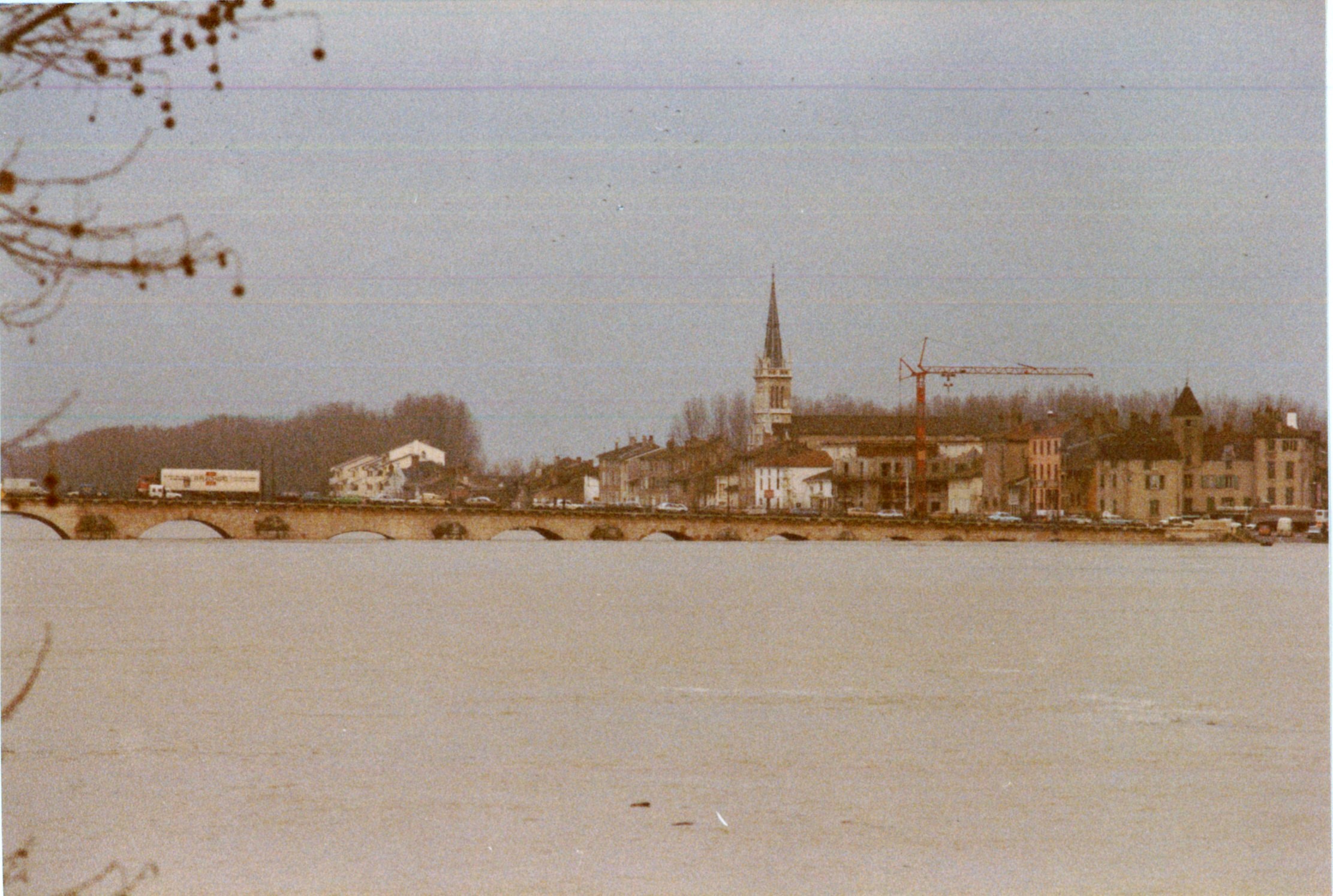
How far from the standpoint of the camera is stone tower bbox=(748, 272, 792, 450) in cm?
2722

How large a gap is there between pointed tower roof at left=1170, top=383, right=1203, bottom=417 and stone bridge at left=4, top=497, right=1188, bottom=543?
5658mm

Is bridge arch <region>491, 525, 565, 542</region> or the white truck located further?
bridge arch <region>491, 525, 565, 542</region>

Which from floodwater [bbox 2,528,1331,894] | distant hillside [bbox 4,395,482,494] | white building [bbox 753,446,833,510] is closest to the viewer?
floodwater [bbox 2,528,1331,894]

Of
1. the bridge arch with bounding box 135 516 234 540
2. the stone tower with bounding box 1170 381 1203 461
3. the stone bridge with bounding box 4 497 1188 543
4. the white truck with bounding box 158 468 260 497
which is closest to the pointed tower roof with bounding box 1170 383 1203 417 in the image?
the stone tower with bounding box 1170 381 1203 461

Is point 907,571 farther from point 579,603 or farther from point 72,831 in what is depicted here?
point 72,831

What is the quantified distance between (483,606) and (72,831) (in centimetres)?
930

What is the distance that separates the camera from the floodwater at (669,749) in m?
4.56

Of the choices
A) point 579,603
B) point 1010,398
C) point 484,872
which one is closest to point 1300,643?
point 579,603

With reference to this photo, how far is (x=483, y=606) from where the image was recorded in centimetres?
1415

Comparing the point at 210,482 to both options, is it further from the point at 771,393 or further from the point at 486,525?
the point at 771,393

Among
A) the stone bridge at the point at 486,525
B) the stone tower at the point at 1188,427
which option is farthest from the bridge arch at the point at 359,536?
the stone tower at the point at 1188,427

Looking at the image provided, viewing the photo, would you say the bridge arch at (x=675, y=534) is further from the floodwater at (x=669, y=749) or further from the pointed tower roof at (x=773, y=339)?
the floodwater at (x=669, y=749)

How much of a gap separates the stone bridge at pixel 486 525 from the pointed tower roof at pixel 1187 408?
223 inches

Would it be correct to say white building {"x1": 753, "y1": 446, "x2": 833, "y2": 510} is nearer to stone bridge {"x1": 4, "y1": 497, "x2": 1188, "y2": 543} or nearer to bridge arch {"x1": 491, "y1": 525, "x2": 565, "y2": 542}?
stone bridge {"x1": 4, "y1": 497, "x2": 1188, "y2": 543}
